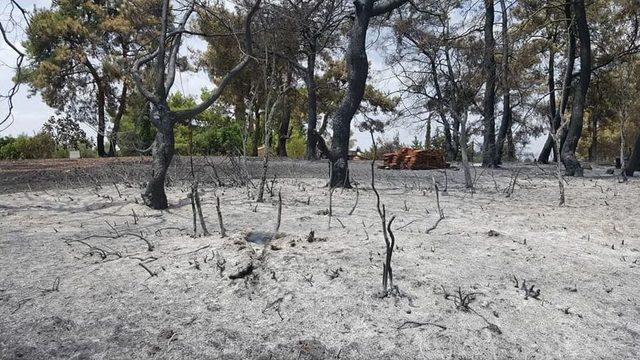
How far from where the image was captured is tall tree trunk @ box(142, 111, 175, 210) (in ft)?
18.1

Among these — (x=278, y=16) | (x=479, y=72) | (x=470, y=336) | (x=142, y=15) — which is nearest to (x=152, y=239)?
(x=470, y=336)

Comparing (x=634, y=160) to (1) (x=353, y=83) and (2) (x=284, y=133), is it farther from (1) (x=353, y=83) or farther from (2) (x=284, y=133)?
(2) (x=284, y=133)

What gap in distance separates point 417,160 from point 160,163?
9.49 metres

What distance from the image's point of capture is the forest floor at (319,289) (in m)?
2.37

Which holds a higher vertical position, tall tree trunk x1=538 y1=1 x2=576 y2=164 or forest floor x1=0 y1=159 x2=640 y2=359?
tall tree trunk x1=538 y1=1 x2=576 y2=164

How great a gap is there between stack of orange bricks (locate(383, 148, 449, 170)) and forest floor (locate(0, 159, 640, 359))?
8601 millimetres

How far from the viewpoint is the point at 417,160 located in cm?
1359

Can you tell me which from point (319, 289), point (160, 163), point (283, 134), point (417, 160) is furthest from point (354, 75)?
point (283, 134)

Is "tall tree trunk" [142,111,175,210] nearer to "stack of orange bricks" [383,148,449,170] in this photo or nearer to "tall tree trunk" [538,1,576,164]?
"tall tree trunk" [538,1,576,164]

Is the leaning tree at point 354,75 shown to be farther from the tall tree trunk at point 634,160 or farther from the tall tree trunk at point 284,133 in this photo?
the tall tree trunk at point 284,133

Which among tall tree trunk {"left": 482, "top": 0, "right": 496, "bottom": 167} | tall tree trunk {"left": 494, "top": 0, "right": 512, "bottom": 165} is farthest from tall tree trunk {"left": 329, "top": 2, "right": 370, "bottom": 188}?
tall tree trunk {"left": 482, "top": 0, "right": 496, "bottom": 167}

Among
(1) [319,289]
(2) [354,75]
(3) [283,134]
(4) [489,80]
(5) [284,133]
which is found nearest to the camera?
(1) [319,289]

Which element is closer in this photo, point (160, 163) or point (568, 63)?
point (160, 163)

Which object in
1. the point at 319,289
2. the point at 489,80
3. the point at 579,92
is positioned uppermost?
the point at 489,80
